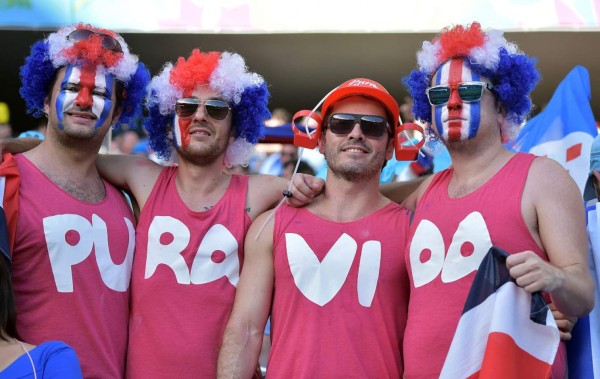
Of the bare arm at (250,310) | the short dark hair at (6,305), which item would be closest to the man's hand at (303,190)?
the bare arm at (250,310)

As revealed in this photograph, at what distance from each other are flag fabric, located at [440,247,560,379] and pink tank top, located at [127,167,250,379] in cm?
114

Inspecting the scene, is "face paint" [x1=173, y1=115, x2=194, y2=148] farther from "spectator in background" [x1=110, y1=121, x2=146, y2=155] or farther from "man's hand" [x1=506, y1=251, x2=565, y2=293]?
"spectator in background" [x1=110, y1=121, x2=146, y2=155]

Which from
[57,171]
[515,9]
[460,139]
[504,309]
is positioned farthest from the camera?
[515,9]

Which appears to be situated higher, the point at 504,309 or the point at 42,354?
the point at 504,309

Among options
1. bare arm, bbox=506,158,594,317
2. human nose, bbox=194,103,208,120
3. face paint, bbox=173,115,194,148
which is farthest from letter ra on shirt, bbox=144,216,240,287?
bare arm, bbox=506,158,594,317

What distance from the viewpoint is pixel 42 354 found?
10.7ft

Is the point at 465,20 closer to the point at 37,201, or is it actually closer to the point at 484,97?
the point at 484,97

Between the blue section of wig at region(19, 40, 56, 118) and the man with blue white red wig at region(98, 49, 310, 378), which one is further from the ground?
the blue section of wig at region(19, 40, 56, 118)

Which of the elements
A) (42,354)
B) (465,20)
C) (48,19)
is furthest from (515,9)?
(42,354)

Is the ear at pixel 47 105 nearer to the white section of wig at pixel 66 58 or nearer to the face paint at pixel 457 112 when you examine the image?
the white section of wig at pixel 66 58

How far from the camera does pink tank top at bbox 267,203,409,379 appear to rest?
3576 millimetres

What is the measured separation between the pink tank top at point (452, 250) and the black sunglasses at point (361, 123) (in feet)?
1.80

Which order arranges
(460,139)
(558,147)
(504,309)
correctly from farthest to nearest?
(558,147) → (460,139) → (504,309)

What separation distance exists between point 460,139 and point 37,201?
75.9 inches
